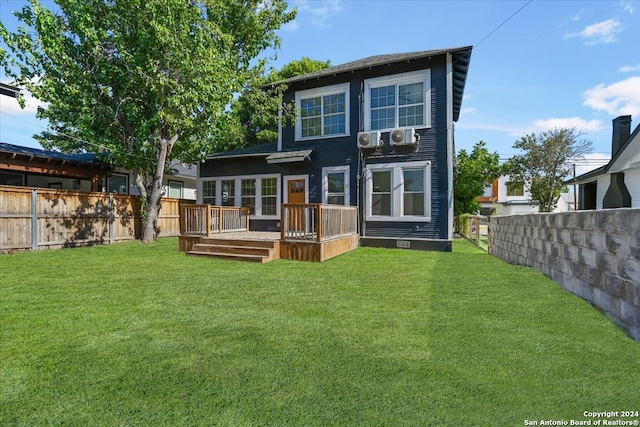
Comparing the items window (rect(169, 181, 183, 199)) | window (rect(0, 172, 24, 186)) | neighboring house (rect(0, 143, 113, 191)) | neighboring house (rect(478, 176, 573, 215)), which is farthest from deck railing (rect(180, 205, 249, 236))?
neighboring house (rect(478, 176, 573, 215))

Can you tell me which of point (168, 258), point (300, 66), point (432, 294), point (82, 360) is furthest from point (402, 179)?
point (300, 66)

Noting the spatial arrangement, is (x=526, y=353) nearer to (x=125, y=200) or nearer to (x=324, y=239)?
(x=324, y=239)

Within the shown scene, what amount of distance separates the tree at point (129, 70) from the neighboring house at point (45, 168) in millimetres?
2747

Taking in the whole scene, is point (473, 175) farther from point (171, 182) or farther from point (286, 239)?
point (171, 182)

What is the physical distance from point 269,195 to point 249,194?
94 cm

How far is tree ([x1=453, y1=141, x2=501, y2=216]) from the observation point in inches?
816

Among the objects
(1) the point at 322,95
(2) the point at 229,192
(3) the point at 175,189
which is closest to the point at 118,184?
A: (3) the point at 175,189

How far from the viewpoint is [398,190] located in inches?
427

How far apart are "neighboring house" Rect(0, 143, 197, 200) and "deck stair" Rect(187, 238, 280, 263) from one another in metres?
5.48

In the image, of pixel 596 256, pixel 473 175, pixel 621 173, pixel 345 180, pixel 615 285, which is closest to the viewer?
pixel 615 285

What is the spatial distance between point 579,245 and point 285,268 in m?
4.93

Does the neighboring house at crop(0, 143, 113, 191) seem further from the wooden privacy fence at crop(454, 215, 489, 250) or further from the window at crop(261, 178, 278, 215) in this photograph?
the wooden privacy fence at crop(454, 215, 489, 250)

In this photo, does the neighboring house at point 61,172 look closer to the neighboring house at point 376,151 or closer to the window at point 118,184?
the window at point 118,184

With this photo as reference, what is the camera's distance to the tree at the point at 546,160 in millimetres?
22719
